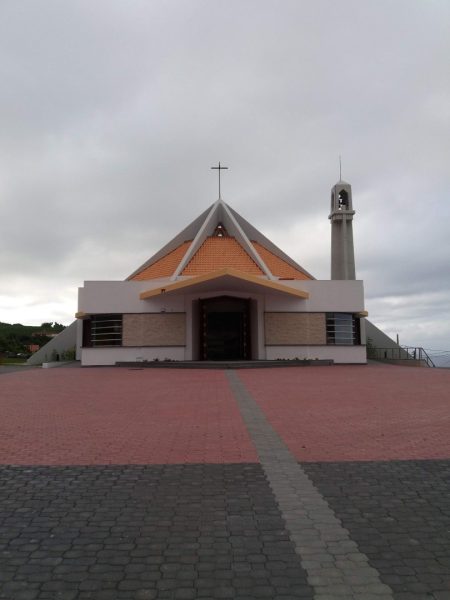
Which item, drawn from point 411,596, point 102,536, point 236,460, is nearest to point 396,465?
point 236,460

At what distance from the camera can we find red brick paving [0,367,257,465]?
562cm

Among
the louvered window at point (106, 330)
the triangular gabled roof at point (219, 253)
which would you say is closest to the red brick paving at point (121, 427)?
the louvered window at point (106, 330)

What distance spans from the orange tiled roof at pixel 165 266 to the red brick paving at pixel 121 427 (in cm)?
1440

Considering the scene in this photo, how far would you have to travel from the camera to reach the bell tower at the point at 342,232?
3262cm

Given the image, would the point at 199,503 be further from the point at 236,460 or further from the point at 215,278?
the point at 215,278

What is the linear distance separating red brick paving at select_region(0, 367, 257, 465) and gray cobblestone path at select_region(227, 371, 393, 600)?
2.61ft

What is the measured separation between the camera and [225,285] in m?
23.5

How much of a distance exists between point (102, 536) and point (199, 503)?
0.93 m

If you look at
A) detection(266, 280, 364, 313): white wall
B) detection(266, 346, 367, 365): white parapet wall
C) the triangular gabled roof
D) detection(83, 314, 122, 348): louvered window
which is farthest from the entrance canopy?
detection(266, 346, 367, 365): white parapet wall

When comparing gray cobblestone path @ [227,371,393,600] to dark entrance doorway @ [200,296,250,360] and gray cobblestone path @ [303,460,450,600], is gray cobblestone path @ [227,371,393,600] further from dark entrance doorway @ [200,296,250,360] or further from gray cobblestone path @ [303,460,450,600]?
dark entrance doorway @ [200,296,250,360]

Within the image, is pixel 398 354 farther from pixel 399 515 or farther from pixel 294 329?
pixel 399 515

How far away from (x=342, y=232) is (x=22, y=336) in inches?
1385

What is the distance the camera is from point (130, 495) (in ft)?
13.8

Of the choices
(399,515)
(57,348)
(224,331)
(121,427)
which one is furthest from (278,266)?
(399,515)
